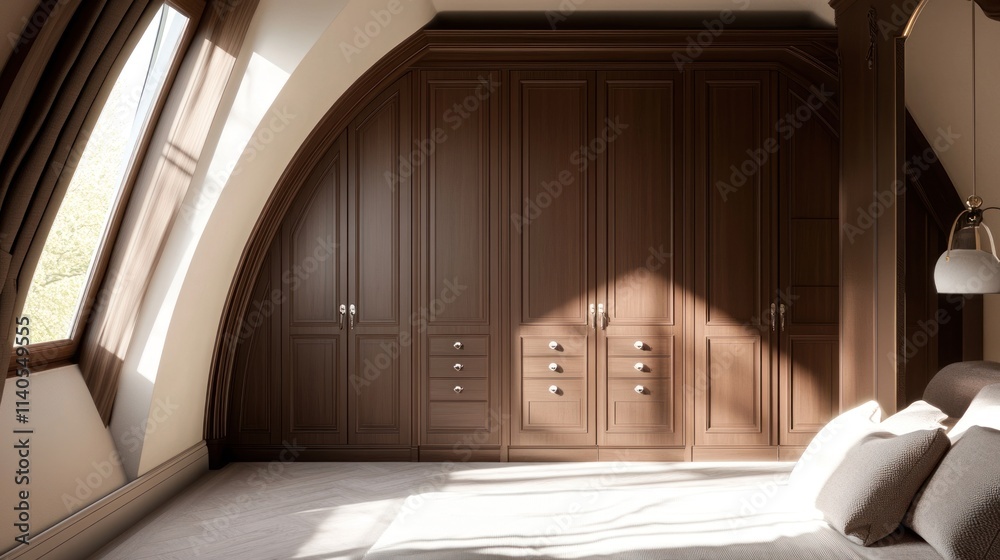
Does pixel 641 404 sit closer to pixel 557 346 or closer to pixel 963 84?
pixel 557 346

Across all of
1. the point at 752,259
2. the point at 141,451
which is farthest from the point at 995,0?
the point at 141,451

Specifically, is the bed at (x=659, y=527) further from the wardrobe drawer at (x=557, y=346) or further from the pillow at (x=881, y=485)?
the wardrobe drawer at (x=557, y=346)

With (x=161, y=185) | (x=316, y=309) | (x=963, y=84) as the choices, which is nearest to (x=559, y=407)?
(x=316, y=309)

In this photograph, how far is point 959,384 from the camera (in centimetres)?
259

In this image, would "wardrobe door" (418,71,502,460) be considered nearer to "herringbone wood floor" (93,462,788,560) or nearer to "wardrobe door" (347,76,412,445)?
"wardrobe door" (347,76,412,445)

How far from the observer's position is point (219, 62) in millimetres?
3109

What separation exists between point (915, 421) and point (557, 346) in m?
2.19

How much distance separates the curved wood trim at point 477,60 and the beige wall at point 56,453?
935 millimetres

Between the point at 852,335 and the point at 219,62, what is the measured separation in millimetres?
3464

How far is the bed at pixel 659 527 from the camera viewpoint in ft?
6.17

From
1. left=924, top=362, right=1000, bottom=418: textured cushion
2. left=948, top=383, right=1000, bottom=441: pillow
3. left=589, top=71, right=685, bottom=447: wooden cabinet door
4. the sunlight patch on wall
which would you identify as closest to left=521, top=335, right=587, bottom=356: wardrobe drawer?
left=589, top=71, right=685, bottom=447: wooden cabinet door

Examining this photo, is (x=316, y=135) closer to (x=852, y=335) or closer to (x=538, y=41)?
(x=538, y=41)

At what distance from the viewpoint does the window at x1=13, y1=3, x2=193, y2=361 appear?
2760mm

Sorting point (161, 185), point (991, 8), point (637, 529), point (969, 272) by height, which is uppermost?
point (991, 8)
